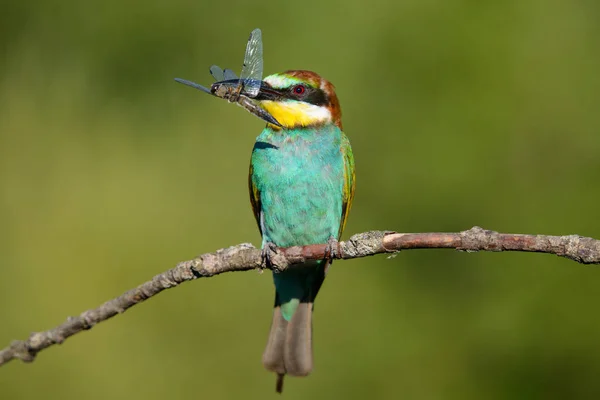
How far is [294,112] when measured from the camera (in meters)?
3.38

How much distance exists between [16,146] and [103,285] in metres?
1.02

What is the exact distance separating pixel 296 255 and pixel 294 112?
102 cm

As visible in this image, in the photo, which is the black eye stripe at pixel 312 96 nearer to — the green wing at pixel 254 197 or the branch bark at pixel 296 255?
the green wing at pixel 254 197

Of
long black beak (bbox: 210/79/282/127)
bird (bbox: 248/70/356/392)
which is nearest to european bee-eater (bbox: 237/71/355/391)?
bird (bbox: 248/70/356/392)

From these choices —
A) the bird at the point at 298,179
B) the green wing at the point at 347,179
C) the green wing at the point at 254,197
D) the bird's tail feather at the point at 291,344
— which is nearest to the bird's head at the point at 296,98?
the bird at the point at 298,179

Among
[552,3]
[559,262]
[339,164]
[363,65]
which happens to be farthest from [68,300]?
[552,3]

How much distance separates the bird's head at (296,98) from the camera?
3.35 m

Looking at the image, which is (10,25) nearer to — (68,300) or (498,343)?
(68,300)

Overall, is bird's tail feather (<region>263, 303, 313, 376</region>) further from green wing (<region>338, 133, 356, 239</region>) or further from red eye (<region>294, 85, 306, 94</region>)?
red eye (<region>294, 85, 306, 94</region>)

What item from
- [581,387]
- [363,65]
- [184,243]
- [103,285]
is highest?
[363,65]

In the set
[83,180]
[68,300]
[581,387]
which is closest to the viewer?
[581,387]

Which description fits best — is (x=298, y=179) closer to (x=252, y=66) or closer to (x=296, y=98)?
(x=296, y=98)

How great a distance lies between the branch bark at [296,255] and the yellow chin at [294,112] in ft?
2.94

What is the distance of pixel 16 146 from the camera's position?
4.15 m
